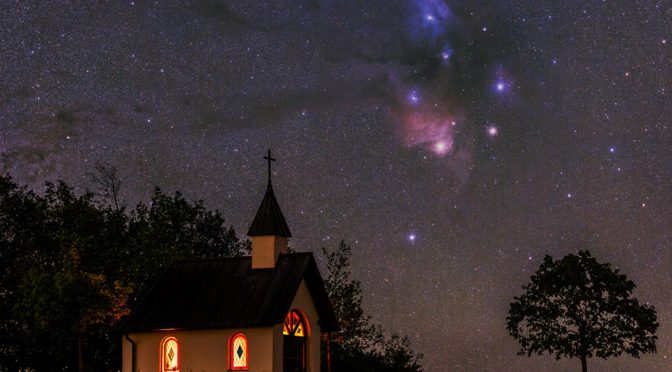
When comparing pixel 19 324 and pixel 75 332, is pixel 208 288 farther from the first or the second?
pixel 19 324

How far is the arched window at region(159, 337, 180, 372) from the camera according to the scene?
31.7 meters

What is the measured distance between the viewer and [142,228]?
1730 inches

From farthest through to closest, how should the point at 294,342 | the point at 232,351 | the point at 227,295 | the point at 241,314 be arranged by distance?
the point at 294,342 → the point at 227,295 → the point at 232,351 → the point at 241,314

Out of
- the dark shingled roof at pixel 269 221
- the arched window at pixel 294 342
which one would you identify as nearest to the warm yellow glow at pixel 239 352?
the arched window at pixel 294 342

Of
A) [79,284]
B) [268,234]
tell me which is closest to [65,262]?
[79,284]

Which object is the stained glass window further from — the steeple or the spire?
the spire

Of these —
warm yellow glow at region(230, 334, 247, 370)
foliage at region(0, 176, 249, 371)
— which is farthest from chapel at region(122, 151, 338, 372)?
foliage at region(0, 176, 249, 371)

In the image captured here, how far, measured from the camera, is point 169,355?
3200 centimetres

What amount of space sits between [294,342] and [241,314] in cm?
269

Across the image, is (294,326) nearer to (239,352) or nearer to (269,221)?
(239,352)

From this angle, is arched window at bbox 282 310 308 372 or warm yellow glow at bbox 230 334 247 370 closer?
warm yellow glow at bbox 230 334 247 370

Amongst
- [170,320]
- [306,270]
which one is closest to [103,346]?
[170,320]

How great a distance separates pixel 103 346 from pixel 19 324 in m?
4.10

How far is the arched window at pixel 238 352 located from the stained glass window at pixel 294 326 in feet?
5.28
